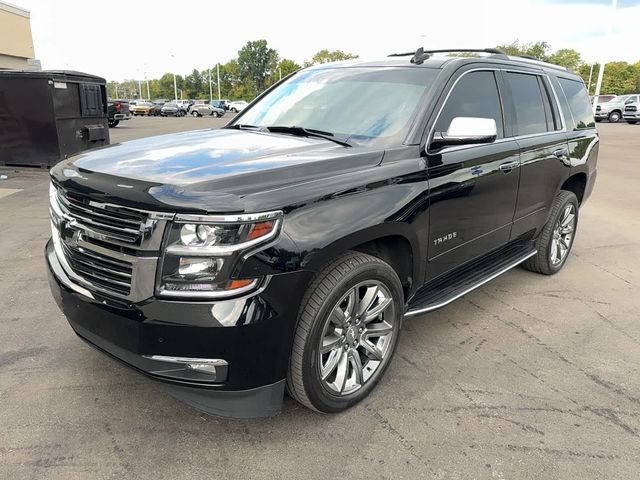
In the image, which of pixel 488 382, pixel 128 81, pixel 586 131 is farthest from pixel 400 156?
pixel 128 81

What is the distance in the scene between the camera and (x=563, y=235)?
5.31m

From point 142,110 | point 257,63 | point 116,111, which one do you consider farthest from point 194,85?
point 116,111

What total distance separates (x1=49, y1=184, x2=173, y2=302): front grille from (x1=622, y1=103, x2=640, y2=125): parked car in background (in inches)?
1468

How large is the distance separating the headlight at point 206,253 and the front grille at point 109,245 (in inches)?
2.6

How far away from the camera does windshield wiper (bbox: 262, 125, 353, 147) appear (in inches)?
129

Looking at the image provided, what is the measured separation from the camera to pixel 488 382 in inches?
128

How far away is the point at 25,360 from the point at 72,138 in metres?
9.42

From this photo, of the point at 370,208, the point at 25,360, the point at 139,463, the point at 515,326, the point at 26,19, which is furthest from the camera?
the point at 26,19

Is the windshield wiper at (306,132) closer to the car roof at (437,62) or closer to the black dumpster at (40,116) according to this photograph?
the car roof at (437,62)

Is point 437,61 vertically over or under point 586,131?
over

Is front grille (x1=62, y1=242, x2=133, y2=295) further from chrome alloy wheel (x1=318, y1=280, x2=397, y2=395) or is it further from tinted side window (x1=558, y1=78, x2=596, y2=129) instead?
tinted side window (x1=558, y1=78, x2=596, y2=129)

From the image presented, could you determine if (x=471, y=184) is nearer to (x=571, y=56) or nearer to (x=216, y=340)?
(x=216, y=340)

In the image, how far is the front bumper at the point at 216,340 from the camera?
2.25 metres

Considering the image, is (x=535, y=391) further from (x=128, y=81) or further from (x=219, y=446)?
(x=128, y=81)
